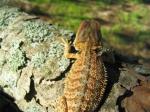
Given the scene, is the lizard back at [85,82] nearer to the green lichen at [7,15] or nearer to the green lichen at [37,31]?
the green lichen at [37,31]

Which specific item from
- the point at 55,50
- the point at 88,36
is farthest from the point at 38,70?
the point at 88,36

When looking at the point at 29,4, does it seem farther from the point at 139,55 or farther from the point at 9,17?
the point at 9,17

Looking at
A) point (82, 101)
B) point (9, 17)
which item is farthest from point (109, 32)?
point (82, 101)

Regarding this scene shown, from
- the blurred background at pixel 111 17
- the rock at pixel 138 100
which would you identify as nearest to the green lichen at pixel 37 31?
the rock at pixel 138 100

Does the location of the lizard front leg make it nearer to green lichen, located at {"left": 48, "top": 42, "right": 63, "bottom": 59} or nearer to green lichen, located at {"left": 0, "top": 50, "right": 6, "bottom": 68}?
green lichen, located at {"left": 48, "top": 42, "right": 63, "bottom": 59}

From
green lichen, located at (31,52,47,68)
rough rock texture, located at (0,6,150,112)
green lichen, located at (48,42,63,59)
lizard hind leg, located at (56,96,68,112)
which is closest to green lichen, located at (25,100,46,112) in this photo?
rough rock texture, located at (0,6,150,112)

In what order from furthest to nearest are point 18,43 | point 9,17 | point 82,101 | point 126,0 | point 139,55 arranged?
1. point 126,0
2. point 139,55
3. point 9,17
4. point 18,43
5. point 82,101
